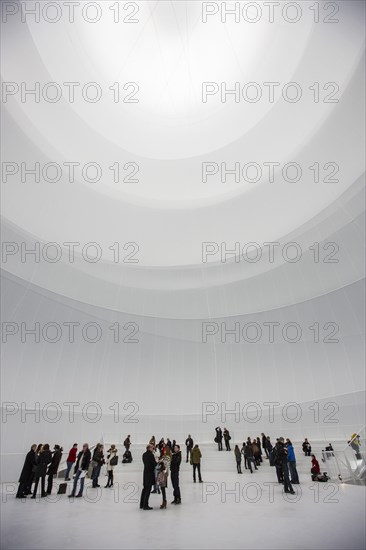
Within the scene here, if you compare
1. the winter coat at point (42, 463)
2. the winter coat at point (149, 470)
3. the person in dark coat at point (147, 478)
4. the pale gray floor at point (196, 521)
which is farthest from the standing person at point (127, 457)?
the winter coat at point (149, 470)

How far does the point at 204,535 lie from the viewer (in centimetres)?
686

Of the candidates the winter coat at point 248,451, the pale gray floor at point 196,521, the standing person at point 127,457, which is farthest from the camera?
the standing person at point 127,457

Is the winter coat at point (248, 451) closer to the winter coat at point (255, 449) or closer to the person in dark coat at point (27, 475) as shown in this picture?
the winter coat at point (255, 449)

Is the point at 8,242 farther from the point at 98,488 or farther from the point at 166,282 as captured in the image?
the point at 98,488

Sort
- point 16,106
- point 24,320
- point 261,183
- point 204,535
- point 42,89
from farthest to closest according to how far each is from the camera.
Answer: point 261,183
point 24,320
point 42,89
point 16,106
point 204,535

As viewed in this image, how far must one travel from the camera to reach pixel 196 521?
26.0 ft

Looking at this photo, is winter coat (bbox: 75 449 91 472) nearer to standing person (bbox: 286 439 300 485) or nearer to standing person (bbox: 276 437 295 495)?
standing person (bbox: 276 437 295 495)

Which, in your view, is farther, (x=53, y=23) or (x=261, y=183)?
(x=261, y=183)

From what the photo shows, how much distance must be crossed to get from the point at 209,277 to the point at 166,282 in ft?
10.5

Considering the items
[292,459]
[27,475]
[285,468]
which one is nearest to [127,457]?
[27,475]

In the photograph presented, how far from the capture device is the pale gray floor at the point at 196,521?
6375mm

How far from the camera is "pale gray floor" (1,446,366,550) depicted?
6375mm

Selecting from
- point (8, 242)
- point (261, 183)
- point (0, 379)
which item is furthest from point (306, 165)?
point (0, 379)

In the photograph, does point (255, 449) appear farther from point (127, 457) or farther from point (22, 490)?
point (22, 490)
